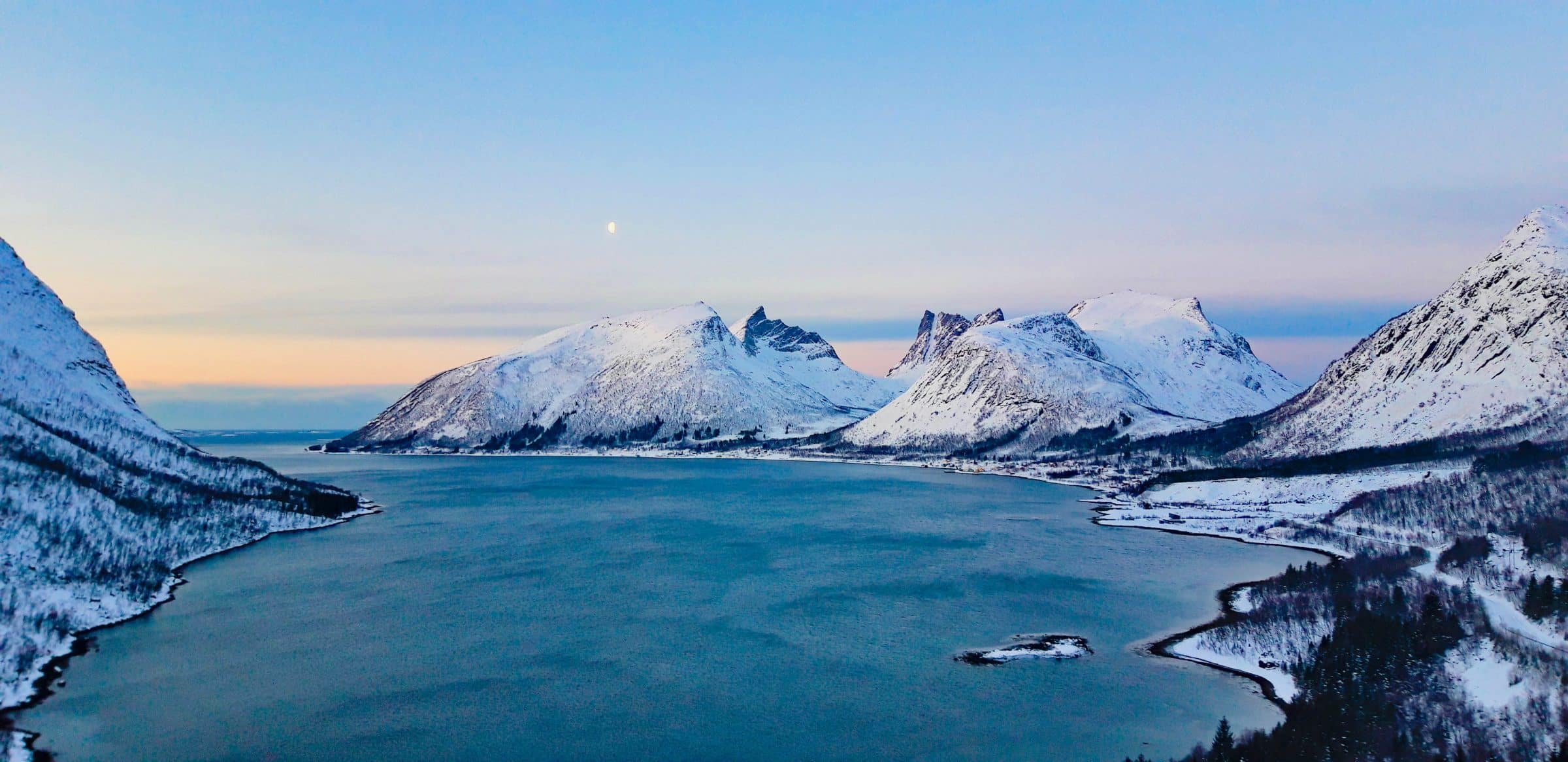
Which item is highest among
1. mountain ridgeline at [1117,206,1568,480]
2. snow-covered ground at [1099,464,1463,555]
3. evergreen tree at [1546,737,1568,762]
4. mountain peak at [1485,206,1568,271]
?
mountain peak at [1485,206,1568,271]

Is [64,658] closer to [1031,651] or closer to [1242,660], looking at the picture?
[1031,651]

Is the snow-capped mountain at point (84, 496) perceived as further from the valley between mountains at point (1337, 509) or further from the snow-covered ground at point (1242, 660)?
the snow-covered ground at point (1242, 660)

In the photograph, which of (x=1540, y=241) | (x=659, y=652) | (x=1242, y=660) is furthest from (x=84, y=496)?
(x=1540, y=241)

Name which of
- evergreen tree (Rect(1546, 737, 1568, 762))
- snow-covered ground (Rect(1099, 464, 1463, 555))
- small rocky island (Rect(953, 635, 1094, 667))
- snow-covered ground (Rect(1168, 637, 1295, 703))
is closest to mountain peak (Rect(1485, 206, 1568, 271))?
snow-covered ground (Rect(1099, 464, 1463, 555))

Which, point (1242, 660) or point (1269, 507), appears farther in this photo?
point (1269, 507)

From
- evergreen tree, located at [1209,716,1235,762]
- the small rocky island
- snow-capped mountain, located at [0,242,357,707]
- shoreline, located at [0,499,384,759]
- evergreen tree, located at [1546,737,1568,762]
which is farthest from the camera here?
snow-capped mountain, located at [0,242,357,707]

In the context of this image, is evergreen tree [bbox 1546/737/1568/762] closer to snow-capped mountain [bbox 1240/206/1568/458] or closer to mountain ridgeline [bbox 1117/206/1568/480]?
mountain ridgeline [bbox 1117/206/1568/480]

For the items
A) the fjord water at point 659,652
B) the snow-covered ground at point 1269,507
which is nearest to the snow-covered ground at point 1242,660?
the fjord water at point 659,652
